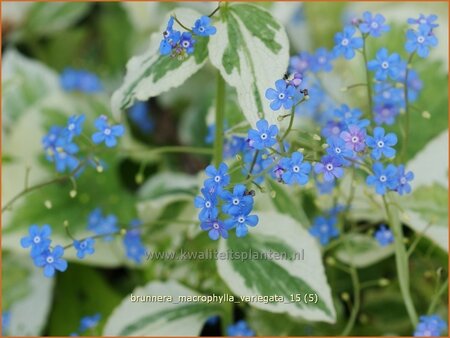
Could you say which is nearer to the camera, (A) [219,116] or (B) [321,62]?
(A) [219,116]

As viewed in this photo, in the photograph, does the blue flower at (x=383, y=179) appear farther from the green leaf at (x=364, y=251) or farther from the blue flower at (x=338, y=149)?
the green leaf at (x=364, y=251)

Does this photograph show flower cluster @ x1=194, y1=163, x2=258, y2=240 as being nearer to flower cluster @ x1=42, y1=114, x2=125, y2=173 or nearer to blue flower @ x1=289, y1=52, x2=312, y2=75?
flower cluster @ x1=42, y1=114, x2=125, y2=173

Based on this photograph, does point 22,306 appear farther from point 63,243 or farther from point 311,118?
point 311,118

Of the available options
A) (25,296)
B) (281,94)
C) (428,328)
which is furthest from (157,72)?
(25,296)

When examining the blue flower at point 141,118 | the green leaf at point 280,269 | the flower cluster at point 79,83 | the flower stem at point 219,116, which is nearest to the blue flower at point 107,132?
the flower stem at point 219,116

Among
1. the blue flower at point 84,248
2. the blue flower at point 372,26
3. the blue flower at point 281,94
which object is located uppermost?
the blue flower at point 372,26

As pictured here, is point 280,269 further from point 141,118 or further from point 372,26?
point 141,118

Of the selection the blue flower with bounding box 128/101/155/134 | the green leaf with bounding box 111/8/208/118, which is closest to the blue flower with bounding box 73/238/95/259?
the green leaf with bounding box 111/8/208/118
